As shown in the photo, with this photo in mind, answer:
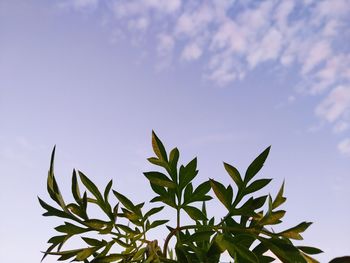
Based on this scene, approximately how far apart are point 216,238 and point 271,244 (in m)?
0.16

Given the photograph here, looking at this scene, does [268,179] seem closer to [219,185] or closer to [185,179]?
[219,185]

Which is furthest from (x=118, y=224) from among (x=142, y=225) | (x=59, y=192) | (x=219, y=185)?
(x=219, y=185)

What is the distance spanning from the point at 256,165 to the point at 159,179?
11.6 inches

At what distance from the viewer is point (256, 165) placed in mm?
1307

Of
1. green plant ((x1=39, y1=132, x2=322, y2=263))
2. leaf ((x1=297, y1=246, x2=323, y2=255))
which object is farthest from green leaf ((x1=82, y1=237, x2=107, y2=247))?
leaf ((x1=297, y1=246, x2=323, y2=255))

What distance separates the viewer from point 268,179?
132 centimetres

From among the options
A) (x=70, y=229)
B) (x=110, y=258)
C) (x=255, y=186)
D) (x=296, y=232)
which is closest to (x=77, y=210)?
(x=70, y=229)

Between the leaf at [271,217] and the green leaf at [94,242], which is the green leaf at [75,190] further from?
the leaf at [271,217]

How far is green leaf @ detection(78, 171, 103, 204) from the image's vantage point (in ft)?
4.57

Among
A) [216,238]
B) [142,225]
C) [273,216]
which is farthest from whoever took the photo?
[142,225]

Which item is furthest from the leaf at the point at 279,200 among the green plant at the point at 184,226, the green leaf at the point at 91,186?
the green leaf at the point at 91,186

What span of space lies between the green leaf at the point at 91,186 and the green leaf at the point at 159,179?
19cm

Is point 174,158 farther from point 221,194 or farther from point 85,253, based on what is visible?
point 85,253

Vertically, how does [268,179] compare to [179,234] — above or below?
above
